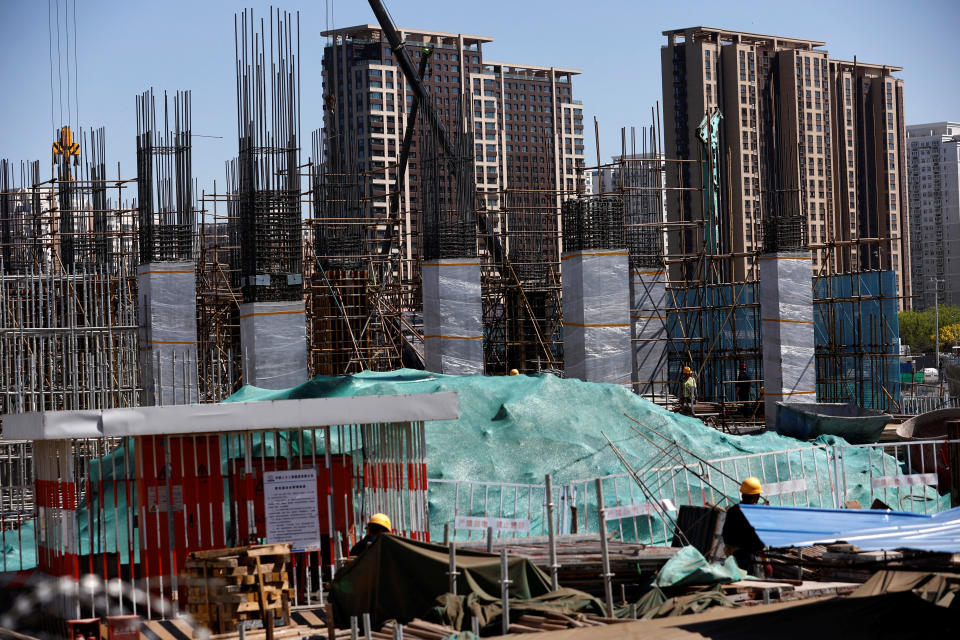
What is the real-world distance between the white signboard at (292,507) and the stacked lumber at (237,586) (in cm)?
100

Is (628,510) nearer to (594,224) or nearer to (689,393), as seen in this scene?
(594,224)

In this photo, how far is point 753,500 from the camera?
13984 mm

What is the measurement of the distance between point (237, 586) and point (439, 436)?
730 cm

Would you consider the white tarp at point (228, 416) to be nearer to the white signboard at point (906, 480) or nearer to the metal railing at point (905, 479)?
the white signboard at point (906, 480)

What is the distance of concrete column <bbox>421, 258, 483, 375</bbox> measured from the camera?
82.0 ft

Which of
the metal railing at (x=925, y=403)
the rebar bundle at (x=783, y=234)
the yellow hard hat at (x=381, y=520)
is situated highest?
the rebar bundle at (x=783, y=234)

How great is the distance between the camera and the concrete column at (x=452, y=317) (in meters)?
25.0

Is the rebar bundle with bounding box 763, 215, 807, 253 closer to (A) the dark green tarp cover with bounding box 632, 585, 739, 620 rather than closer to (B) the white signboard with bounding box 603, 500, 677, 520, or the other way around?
(B) the white signboard with bounding box 603, 500, 677, 520

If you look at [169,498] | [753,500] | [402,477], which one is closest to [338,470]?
[402,477]

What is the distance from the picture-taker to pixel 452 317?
987 inches

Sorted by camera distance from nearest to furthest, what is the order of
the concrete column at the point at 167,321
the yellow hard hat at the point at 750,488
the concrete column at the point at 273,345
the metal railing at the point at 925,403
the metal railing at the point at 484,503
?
the yellow hard hat at the point at 750,488, the metal railing at the point at 484,503, the concrete column at the point at 167,321, the concrete column at the point at 273,345, the metal railing at the point at 925,403

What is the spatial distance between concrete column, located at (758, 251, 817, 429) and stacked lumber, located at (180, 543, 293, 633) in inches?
614

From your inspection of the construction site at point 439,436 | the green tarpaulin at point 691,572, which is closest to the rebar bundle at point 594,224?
the construction site at point 439,436

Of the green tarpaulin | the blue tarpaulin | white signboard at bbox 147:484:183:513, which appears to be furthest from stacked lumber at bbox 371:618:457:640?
white signboard at bbox 147:484:183:513
